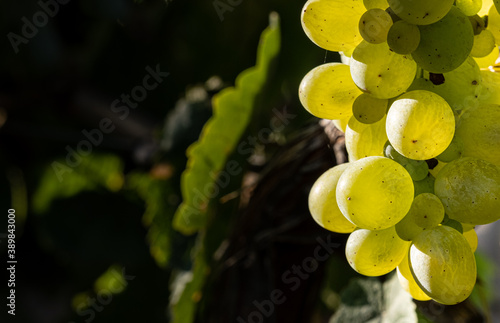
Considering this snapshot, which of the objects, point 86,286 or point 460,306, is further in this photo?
point 86,286

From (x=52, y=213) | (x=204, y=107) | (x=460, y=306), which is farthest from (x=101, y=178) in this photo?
(x=460, y=306)

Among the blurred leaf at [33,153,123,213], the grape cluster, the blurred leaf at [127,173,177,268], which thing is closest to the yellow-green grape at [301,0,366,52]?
the grape cluster

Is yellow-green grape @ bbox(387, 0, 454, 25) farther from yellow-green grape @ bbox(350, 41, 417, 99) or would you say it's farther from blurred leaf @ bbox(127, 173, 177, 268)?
blurred leaf @ bbox(127, 173, 177, 268)

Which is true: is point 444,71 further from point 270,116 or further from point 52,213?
point 52,213

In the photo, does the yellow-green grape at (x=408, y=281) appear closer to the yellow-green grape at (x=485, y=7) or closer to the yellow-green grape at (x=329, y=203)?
the yellow-green grape at (x=329, y=203)

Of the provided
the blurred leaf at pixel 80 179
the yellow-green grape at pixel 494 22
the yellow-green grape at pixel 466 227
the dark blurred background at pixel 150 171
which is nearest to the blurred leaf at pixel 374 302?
the dark blurred background at pixel 150 171

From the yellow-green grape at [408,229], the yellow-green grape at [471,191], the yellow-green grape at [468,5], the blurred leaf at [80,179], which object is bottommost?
the blurred leaf at [80,179]

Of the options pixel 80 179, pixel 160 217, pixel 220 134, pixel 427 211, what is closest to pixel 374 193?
pixel 427 211

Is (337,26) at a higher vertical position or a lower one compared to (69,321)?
higher
